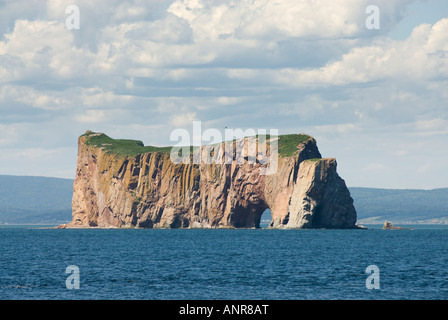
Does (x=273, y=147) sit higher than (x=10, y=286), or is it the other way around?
(x=273, y=147)

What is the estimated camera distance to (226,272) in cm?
7869

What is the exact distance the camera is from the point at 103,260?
9412 centimetres

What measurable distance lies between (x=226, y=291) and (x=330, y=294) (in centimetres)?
897

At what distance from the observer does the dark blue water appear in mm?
61844

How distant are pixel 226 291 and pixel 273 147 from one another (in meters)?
130

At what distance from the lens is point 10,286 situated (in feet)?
217

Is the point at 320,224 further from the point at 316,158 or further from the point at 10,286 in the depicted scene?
the point at 10,286

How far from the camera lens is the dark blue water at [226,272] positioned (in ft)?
203

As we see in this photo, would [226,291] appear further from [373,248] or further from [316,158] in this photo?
[316,158]
